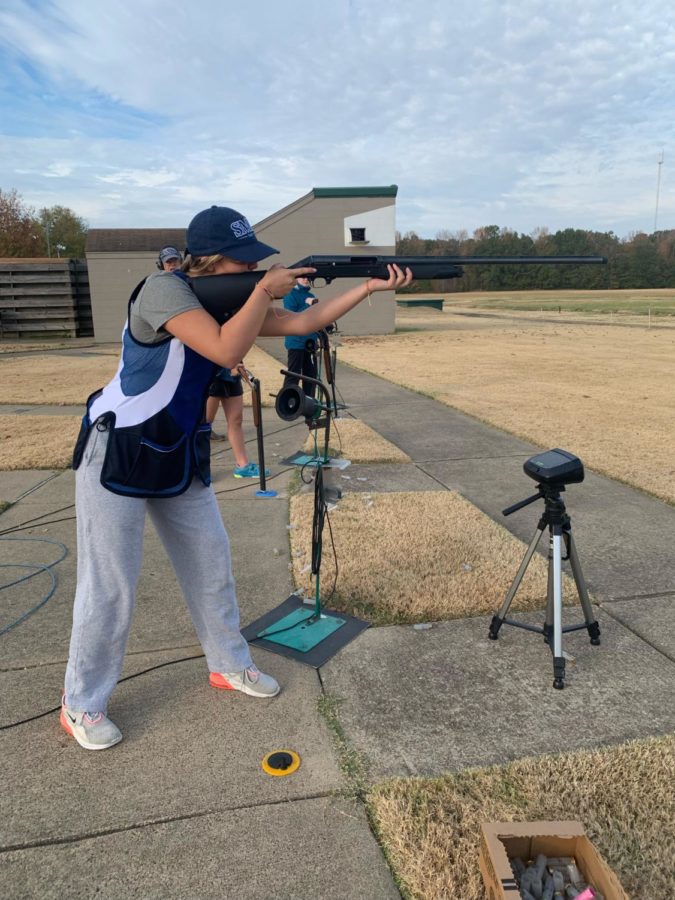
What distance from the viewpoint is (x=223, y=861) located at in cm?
201

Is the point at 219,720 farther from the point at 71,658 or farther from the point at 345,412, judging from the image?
the point at 345,412

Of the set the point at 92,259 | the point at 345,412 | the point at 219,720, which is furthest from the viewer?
the point at 92,259

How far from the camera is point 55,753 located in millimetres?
2520

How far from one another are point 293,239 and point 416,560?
2041 cm

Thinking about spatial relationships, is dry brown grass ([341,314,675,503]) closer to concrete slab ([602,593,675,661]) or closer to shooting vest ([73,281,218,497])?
concrete slab ([602,593,675,661])

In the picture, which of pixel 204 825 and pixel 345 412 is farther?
pixel 345 412

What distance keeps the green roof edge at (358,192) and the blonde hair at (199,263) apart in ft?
70.6

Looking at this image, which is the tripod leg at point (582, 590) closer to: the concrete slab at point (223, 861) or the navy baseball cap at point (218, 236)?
the concrete slab at point (223, 861)

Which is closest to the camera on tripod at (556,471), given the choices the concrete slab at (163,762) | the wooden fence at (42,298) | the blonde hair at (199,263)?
the concrete slab at (163,762)

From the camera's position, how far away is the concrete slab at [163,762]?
86.9 inches

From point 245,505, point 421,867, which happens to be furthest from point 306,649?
point 245,505

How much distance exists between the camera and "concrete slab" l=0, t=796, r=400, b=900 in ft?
6.27

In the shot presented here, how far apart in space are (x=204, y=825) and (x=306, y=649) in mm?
1123

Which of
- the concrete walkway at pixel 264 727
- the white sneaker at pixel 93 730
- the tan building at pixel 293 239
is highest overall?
the tan building at pixel 293 239
